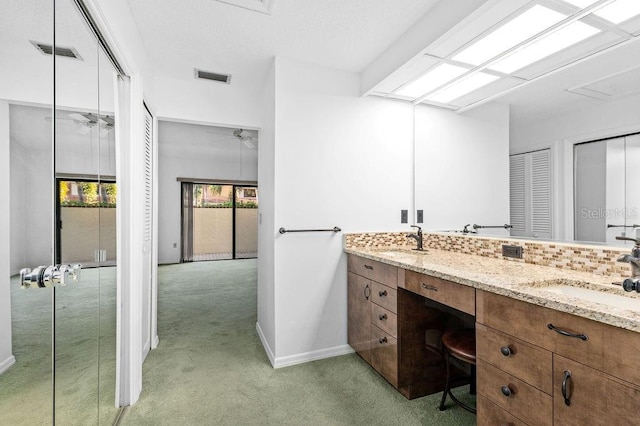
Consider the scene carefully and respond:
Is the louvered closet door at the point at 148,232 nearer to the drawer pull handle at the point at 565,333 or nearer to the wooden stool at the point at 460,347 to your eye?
the wooden stool at the point at 460,347

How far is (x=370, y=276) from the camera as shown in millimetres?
2268

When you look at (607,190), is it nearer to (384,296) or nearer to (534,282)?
(534,282)

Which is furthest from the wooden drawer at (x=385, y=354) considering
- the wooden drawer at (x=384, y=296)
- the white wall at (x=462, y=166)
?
the white wall at (x=462, y=166)

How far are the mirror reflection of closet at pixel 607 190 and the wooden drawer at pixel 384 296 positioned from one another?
3.47 feet

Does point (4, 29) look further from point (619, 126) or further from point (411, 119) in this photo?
point (411, 119)

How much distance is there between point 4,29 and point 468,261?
230cm

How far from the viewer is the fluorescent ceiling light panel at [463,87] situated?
213cm

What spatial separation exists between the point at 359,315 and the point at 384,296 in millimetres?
437

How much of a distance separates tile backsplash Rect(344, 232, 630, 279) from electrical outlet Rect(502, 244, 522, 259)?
0.02 meters

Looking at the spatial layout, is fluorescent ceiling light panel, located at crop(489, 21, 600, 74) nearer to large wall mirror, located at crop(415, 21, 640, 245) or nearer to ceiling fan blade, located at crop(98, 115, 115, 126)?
large wall mirror, located at crop(415, 21, 640, 245)

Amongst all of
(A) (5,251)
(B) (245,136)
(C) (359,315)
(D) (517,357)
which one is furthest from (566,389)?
(B) (245,136)

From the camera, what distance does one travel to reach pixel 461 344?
5.54 ft

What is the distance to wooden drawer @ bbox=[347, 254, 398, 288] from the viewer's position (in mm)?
2002

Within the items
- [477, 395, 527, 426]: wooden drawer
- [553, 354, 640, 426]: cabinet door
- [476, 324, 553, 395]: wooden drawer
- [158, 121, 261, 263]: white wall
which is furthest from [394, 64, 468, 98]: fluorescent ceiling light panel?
[158, 121, 261, 263]: white wall
